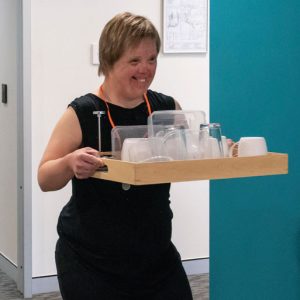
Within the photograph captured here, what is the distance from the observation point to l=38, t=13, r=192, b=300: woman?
1768 mm

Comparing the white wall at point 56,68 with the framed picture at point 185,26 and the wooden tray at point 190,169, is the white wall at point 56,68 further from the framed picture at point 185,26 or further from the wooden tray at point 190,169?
the wooden tray at point 190,169

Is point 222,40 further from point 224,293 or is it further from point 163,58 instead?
point 163,58

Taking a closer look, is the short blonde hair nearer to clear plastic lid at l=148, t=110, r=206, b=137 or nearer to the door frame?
clear plastic lid at l=148, t=110, r=206, b=137

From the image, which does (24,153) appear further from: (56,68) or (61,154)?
(61,154)

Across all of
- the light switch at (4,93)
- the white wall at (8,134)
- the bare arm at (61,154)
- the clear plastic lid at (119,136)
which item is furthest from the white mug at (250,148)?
the light switch at (4,93)

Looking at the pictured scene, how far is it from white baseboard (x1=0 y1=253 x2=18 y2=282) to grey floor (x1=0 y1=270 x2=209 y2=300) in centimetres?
2

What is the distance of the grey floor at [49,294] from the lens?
3990 millimetres

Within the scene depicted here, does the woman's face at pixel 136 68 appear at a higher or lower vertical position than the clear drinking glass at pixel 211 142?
higher

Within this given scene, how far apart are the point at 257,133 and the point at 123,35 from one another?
0.84 m

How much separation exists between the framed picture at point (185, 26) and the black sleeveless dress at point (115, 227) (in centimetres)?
249

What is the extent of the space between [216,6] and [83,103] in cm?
106

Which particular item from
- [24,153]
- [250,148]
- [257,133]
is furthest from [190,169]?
[24,153]

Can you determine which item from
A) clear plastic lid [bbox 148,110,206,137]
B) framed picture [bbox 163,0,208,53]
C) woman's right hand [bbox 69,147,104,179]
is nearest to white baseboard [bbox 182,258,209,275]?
framed picture [bbox 163,0,208,53]

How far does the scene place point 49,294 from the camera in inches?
159
